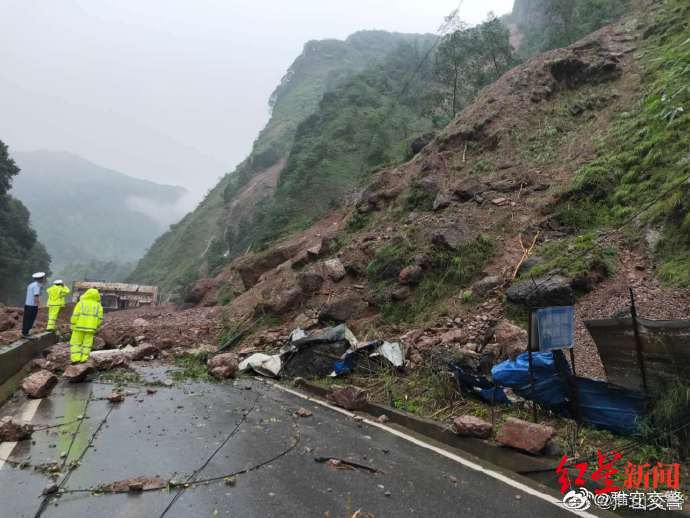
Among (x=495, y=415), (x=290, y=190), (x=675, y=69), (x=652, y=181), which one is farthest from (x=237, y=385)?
(x=290, y=190)

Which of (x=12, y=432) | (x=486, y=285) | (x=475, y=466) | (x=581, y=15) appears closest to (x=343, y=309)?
(x=486, y=285)

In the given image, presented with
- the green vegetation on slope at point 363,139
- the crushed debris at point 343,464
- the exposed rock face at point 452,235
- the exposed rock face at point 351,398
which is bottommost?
the exposed rock face at point 351,398

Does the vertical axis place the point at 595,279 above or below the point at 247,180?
below

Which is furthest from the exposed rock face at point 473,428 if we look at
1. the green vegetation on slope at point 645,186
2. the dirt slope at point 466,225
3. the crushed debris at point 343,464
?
the green vegetation on slope at point 645,186

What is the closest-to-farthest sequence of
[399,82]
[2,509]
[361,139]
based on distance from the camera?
[2,509] < [361,139] < [399,82]

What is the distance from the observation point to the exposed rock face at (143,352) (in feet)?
35.7

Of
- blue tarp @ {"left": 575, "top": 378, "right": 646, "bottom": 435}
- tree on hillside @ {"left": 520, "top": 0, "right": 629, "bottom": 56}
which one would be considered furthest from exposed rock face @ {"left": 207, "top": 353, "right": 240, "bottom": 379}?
tree on hillside @ {"left": 520, "top": 0, "right": 629, "bottom": 56}

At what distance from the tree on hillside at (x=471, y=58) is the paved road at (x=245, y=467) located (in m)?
24.7

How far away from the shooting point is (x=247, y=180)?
186 ft

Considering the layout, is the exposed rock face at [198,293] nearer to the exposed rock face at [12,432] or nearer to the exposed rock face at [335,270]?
the exposed rock face at [335,270]

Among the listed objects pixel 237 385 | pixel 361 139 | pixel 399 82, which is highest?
pixel 399 82

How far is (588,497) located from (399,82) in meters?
43.7

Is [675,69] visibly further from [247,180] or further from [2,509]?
[247,180]

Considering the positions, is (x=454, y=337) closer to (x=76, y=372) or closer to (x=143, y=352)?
(x=76, y=372)
